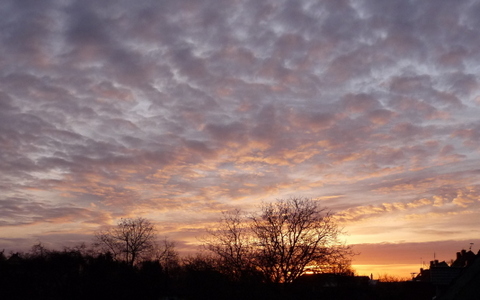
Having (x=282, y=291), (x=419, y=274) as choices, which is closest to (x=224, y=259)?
(x=282, y=291)

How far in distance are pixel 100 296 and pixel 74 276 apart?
2915mm

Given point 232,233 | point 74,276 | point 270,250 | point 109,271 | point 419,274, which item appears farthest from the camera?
point 419,274

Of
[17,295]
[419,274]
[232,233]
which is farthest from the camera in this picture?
[419,274]

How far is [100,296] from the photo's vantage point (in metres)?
39.5

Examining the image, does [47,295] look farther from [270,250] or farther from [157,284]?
[270,250]

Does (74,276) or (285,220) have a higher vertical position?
(285,220)

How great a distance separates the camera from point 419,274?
117500mm

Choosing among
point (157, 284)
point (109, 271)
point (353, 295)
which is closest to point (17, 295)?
point (109, 271)

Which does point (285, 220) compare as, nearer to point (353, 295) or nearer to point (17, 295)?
point (353, 295)

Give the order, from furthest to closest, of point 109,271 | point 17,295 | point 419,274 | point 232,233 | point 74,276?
point 419,274, point 232,233, point 109,271, point 74,276, point 17,295

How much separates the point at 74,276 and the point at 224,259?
45.5 feet

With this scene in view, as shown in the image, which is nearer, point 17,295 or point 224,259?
point 17,295

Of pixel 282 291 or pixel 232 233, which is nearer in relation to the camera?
pixel 282 291

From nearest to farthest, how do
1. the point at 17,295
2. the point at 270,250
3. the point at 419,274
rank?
1. the point at 17,295
2. the point at 270,250
3. the point at 419,274
